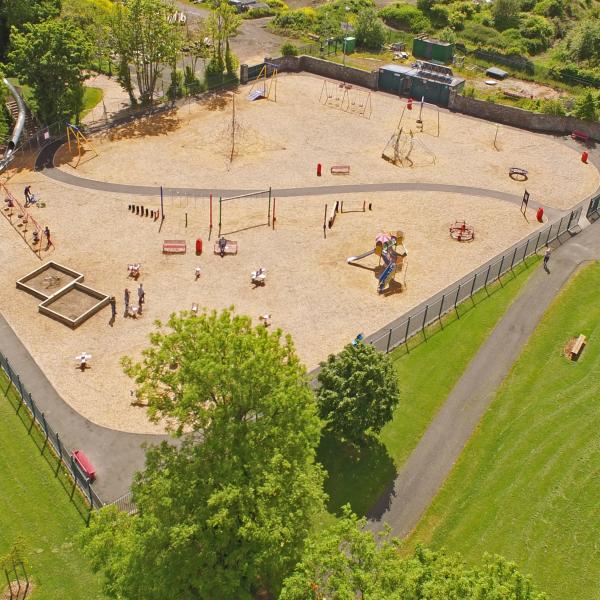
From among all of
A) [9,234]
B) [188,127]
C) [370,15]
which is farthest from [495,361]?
[370,15]

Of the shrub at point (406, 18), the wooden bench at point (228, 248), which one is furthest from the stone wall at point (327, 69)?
the wooden bench at point (228, 248)

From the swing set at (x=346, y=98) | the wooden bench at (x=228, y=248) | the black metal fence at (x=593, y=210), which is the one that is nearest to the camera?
the wooden bench at (x=228, y=248)

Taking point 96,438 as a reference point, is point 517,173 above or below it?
above

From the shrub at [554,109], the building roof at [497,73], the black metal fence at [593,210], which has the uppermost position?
the building roof at [497,73]

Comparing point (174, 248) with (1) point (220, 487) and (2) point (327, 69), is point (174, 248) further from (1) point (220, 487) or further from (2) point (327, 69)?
(2) point (327, 69)

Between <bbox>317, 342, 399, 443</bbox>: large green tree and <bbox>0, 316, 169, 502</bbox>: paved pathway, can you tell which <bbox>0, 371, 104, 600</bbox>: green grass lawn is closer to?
<bbox>0, 316, 169, 502</bbox>: paved pathway

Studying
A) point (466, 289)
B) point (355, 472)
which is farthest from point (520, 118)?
point (355, 472)

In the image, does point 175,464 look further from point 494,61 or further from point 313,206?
point 494,61

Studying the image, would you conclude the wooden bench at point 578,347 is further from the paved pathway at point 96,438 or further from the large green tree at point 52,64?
the large green tree at point 52,64

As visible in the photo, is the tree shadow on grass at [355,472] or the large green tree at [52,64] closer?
the tree shadow on grass at [355,472]
